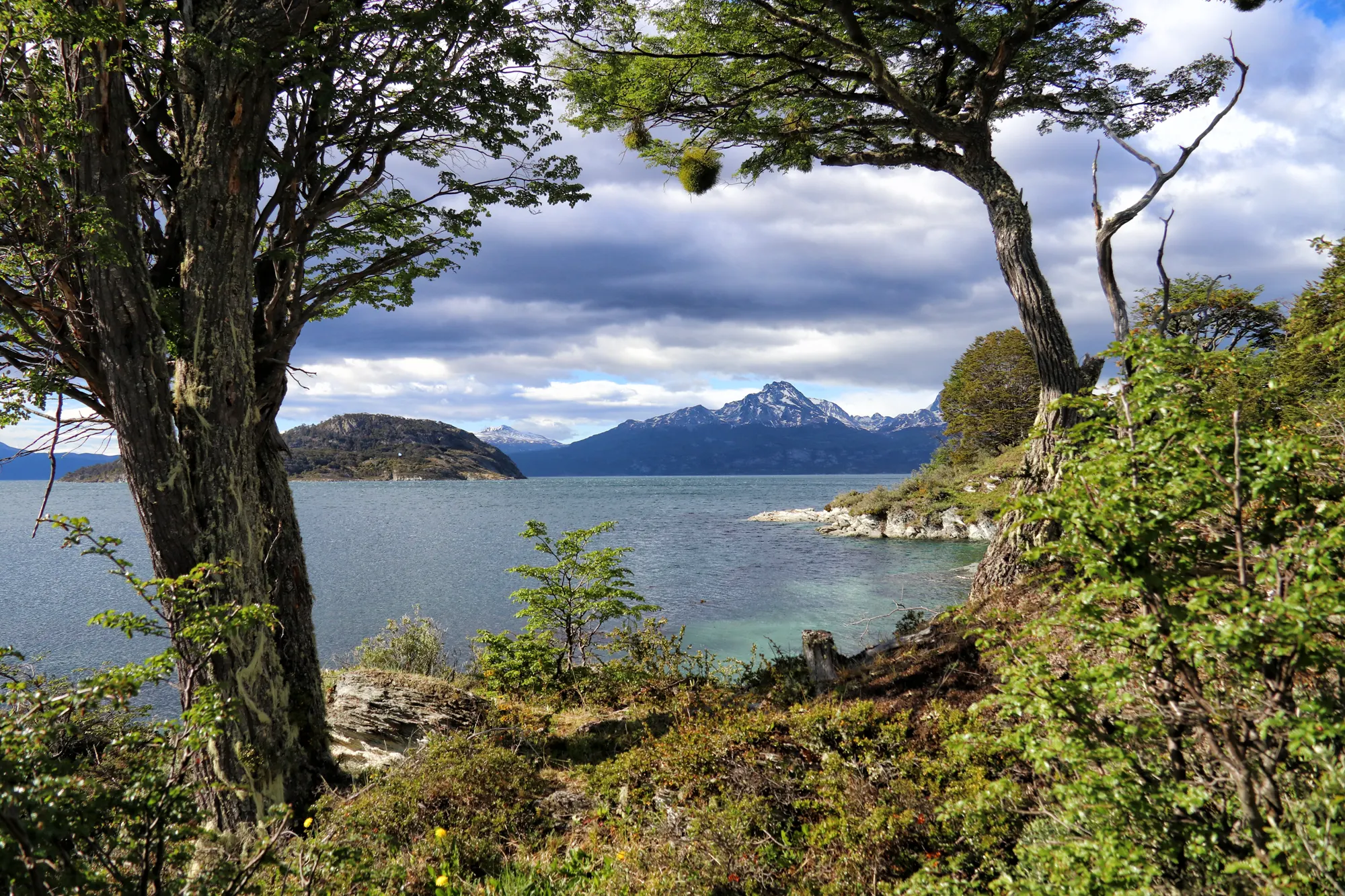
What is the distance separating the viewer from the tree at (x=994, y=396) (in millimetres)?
42781

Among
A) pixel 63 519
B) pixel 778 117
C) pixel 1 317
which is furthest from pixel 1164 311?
pixel 1 317

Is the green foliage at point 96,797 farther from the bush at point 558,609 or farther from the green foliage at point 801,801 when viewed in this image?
the bush at point 558,609

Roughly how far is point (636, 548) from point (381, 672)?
1006 inches

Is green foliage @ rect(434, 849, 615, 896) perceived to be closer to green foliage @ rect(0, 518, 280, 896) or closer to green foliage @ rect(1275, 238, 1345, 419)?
green foliage @ rect(0, 518, 280, 896)

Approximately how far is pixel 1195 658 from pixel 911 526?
38.9 metres

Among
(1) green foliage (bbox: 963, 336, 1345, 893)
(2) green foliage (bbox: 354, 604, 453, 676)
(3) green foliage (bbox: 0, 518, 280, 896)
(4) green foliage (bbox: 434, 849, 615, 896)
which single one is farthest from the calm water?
(3) green foliage (bbox: 0, 518, 280, 896)

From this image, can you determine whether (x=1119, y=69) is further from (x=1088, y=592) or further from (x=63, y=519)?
(x=63, y=519)

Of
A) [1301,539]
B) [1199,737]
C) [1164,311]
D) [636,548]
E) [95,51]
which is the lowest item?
[636,548]

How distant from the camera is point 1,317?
6.21m

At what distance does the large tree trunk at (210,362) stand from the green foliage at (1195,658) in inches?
230

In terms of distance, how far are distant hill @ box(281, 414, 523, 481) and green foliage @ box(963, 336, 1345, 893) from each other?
13745 centimetres

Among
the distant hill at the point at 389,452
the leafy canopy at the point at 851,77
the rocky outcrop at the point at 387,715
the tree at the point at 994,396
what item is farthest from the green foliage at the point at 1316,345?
the distant hill at the point at 389,452

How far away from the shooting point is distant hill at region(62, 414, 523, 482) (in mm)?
137500

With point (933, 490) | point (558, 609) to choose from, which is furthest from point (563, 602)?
point (933, 490)
